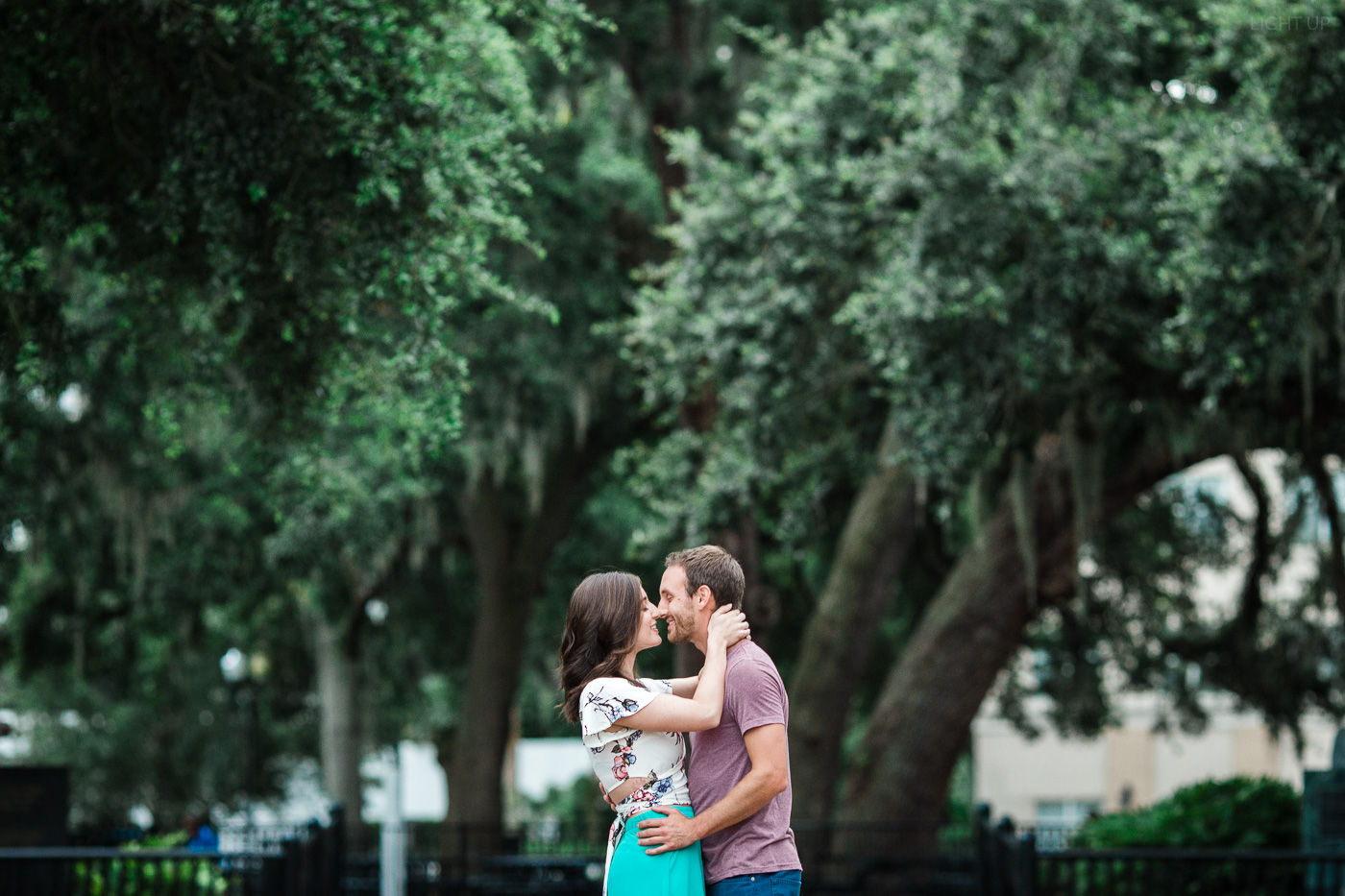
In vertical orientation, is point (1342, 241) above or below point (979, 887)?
above

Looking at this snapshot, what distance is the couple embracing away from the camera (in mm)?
3721

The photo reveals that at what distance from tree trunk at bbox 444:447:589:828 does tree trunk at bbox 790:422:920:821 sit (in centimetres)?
604

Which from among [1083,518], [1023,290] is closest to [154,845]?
[1083,518]

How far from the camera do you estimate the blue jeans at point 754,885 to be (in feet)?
12.5

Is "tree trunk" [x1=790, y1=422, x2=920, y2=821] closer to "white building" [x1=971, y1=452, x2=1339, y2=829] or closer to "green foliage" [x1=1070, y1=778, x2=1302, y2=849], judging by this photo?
"green foliage" [x1=1070, y1=778, x2=1302, y2=849]

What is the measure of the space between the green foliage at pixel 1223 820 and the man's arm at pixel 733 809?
8.32 meters

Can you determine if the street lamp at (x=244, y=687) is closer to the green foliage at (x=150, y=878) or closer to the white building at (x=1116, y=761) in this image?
the green foliage at (x=150, y=878)

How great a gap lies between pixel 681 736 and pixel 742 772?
0.69 ft

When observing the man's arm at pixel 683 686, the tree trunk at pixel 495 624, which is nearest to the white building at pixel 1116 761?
the tree trunk at pixel 495 624

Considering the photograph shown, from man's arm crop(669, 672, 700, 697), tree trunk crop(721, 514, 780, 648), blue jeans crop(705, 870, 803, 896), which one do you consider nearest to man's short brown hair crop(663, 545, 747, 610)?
man's arm crop(669, 672, 700, 697)

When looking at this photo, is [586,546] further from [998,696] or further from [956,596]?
[956,596]

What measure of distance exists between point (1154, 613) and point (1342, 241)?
41.2 feet

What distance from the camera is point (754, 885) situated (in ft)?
12.5

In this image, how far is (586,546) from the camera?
21125 millimetres
